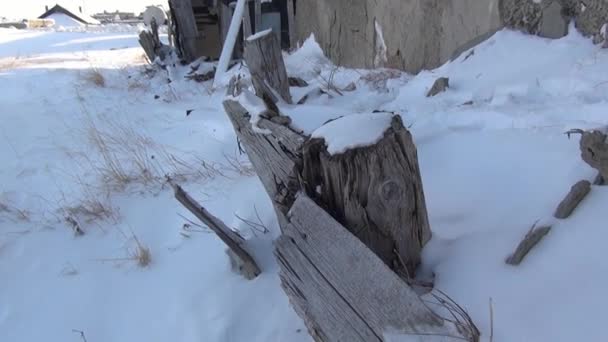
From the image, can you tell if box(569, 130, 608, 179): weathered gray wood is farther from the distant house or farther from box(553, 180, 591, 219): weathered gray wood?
the distant house

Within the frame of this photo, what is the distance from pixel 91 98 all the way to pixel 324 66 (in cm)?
322

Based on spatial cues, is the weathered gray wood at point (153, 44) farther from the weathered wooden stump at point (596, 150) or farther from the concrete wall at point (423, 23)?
the weathered wooden stump at point (596, 150)

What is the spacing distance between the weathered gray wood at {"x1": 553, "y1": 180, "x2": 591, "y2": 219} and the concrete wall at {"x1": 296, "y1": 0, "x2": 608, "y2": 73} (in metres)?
2.42

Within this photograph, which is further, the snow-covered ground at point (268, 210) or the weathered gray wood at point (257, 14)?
the weathered gray wood at point (257, 14)

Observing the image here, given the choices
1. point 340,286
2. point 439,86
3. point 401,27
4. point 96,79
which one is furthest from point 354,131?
point 96,79

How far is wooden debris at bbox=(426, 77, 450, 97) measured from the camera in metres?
4.02

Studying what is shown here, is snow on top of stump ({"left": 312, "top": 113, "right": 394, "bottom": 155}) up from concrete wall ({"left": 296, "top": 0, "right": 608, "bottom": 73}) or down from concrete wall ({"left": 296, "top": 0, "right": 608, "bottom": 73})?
up

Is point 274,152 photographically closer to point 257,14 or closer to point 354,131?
point 354,131

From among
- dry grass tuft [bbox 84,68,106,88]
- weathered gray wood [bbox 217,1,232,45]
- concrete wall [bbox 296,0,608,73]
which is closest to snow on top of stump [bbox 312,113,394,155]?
concrete wall [bbox 296,0,608,73]

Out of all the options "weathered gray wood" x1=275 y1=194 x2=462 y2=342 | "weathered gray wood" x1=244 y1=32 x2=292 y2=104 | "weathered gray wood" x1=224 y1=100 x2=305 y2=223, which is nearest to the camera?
"weathered gray wood" x1=275 y1=194 x2=462 y2=342

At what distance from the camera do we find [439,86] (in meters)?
4.04

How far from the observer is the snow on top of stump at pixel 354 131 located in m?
1.63

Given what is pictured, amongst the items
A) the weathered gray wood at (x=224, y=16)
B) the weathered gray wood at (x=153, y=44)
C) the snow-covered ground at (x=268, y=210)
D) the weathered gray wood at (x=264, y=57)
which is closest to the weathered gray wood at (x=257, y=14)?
the weathered gray wood at (x=224, y=16)

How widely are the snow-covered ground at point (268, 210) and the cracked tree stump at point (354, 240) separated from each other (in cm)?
15
